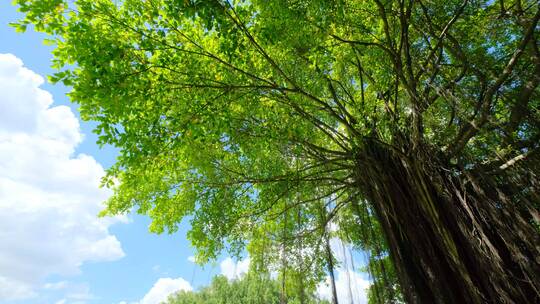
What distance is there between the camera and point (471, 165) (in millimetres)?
2727

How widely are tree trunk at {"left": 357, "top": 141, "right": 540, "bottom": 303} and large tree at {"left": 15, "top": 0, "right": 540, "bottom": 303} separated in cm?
1

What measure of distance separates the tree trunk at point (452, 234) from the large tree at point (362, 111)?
0.04 ft

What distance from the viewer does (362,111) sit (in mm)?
2771

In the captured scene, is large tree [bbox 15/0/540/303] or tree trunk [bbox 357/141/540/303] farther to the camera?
tree trunk [bbox 357/141/540/303]

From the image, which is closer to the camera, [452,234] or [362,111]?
[452,234]

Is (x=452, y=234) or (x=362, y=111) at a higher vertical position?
(x=362, y=111)

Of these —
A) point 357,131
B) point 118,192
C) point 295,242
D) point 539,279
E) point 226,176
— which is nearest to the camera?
point 539,279

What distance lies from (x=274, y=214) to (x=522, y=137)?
299 cm

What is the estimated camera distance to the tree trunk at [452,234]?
215cm

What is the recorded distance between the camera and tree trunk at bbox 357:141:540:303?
7.06ft

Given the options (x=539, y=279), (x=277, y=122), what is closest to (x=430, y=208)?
(x=539, y=279)

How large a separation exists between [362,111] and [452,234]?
4.30 feet

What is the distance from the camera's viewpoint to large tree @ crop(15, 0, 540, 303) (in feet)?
6.53

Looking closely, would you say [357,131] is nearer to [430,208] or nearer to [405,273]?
[430,208]
